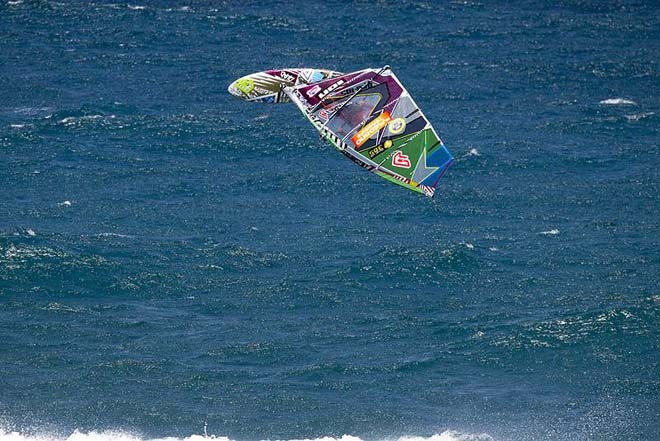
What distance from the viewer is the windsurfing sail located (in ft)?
353

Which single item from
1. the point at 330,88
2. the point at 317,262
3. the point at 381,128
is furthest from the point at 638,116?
the point at 381,128

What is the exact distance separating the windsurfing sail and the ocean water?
29538 millimetres

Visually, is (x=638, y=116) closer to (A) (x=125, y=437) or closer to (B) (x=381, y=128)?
(B) (x=381, y=128)

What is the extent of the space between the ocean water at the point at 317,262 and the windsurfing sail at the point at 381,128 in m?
29.5

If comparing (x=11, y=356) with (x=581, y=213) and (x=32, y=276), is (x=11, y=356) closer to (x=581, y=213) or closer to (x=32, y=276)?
(x=32, y=276)

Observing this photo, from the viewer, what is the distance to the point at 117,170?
172875mm

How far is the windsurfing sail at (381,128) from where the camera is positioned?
107688 millimetres

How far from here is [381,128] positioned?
10925 cm

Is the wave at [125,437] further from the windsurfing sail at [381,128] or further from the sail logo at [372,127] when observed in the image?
the sail logo at [372,127]

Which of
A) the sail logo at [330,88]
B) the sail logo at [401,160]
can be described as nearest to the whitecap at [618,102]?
the sail logo at [330,88]

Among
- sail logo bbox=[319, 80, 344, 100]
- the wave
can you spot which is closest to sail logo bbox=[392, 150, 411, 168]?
sail logo bbox=[319, 80, 344, 100]

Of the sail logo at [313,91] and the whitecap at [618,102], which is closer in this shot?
the sail logo at [313,91]

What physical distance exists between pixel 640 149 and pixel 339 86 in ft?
262

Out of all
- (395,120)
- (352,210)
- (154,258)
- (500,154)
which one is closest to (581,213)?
(500,154)
